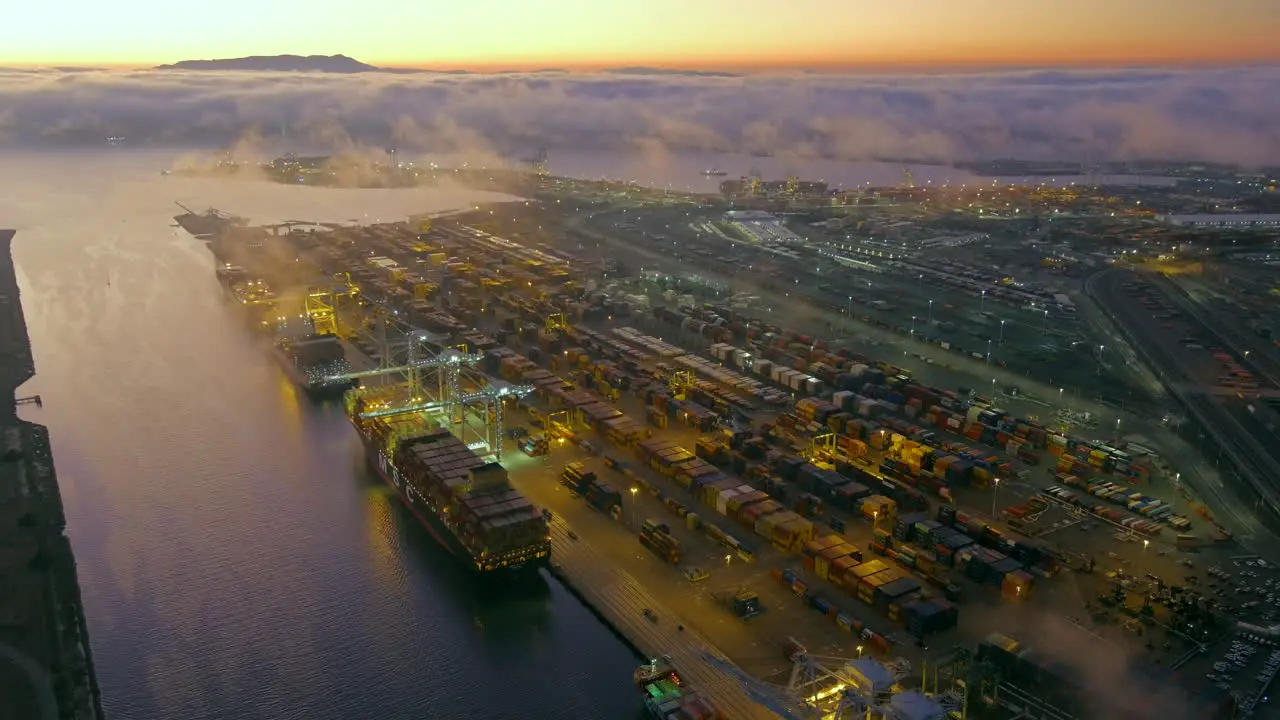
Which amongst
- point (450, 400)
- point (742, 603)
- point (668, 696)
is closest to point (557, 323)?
point (450, 400)

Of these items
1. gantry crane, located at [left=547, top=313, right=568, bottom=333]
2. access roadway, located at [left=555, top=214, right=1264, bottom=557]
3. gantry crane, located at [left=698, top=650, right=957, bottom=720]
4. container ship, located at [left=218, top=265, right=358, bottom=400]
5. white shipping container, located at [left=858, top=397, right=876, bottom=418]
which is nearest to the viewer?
gantry crane, located at [left=698, top=650, right=957, bottom=720]

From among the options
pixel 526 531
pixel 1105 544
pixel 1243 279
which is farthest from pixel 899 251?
pixel 526 531

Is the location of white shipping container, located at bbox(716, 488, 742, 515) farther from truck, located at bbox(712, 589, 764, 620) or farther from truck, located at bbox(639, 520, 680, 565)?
truck, located at bbox(712, 589, 764, 620)

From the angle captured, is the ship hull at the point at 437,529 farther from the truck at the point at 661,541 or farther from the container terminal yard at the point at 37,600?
the container terminal yard at the point at 37,600

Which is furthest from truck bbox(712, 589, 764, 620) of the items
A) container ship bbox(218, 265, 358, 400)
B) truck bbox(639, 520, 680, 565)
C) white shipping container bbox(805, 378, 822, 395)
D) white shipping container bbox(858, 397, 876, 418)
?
container ship bbox(218, 265, 358, 400)

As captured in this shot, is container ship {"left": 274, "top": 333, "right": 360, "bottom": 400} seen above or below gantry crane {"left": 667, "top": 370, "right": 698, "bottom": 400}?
below
